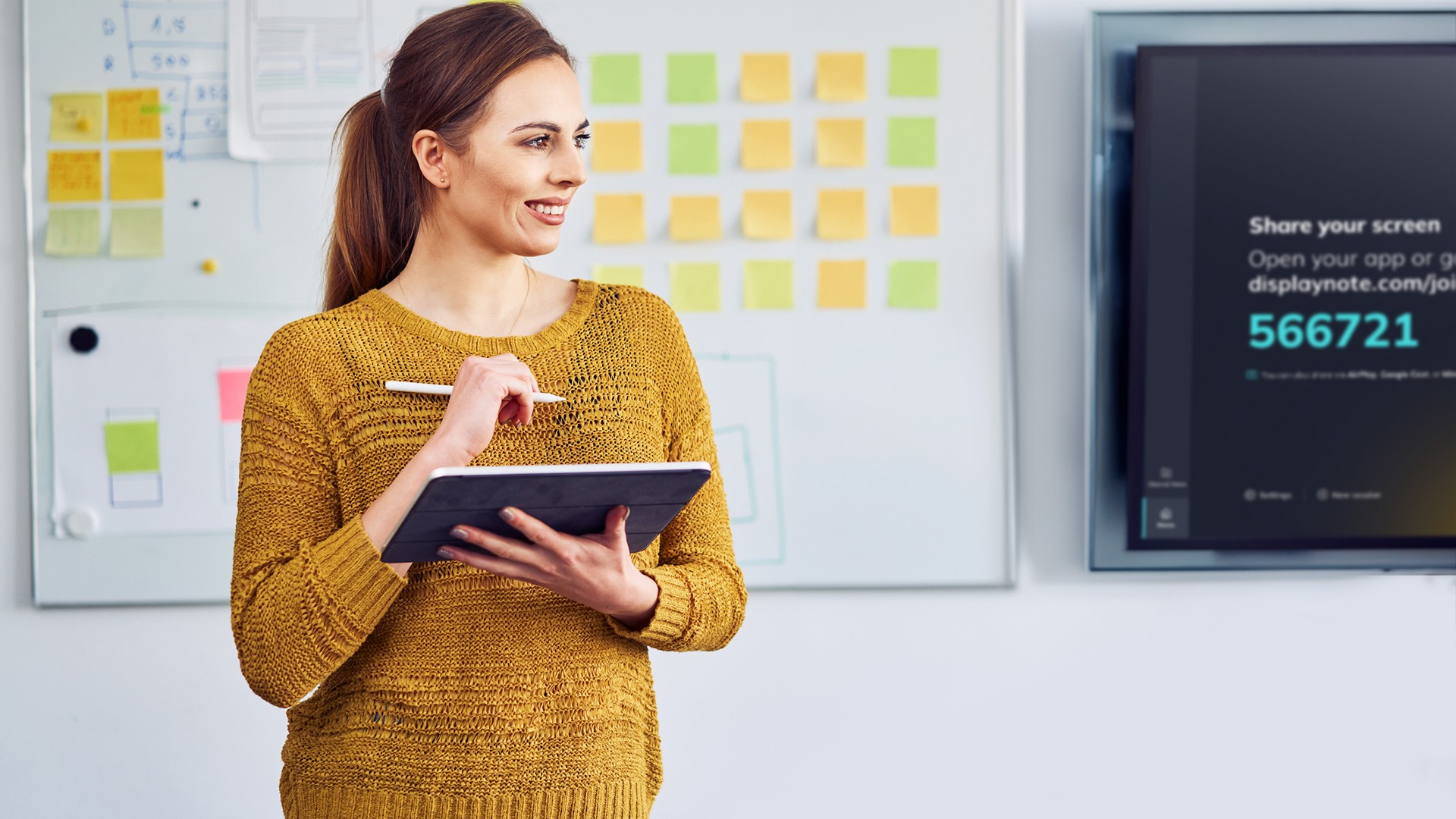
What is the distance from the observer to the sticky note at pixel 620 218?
205 centimetres

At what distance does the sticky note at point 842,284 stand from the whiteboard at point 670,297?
1 cm

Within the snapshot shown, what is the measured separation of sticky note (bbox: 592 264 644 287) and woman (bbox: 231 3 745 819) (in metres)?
0.88

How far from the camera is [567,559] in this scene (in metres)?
0.97

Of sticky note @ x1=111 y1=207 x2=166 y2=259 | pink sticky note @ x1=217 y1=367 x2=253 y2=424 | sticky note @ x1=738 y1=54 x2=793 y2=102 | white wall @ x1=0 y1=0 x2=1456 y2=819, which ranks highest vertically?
sticky note @ x1=738 y1=54 x2=793 y2=102

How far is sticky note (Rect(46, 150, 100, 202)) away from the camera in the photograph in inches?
80.2

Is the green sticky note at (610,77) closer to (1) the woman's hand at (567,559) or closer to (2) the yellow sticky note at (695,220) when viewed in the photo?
(2) the yellow sticky note at (695,220)

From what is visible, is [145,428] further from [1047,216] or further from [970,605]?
[1047,216]

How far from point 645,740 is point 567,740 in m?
0.11

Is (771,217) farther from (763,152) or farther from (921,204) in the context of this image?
(921,204)

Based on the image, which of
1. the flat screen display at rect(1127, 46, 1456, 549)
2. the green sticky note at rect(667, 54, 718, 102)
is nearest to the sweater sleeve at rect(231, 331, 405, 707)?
the green sticky note at rect(667, 54, 718, 102)

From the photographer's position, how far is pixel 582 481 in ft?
2.99

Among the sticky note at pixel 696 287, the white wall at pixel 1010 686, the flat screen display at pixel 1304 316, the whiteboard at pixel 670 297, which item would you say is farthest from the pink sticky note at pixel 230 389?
the flat screen display at pixel 1304 316

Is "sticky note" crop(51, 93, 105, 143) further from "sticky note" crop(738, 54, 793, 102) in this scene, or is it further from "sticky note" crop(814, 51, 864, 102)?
"sticky note" crop(814, 51, 864, 102)

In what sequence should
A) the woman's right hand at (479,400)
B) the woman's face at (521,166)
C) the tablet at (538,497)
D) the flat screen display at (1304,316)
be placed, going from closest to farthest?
the tablet at (538,497)
the woman's right hand at (479,400)
the woman's face at (521,166)
the flat screen display at (1304,316)
